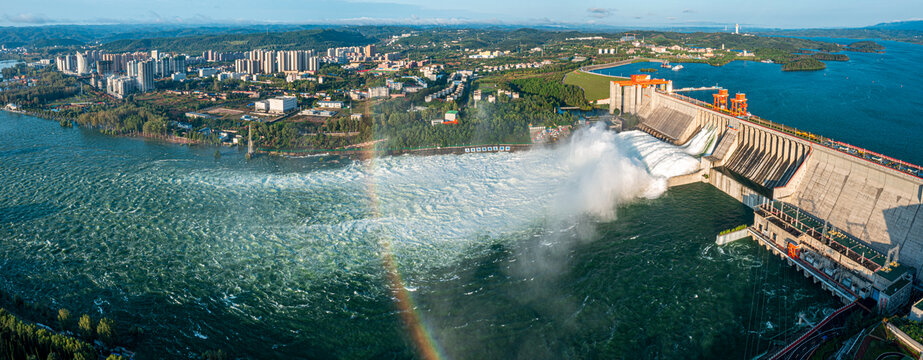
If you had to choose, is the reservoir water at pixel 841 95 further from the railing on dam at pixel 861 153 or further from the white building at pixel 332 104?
the white building at pixel 332 104

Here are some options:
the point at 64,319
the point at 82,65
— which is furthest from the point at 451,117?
the point at 82,65

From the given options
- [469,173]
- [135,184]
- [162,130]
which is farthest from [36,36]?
[469,173]

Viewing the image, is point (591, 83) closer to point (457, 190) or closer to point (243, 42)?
point (457, 190)

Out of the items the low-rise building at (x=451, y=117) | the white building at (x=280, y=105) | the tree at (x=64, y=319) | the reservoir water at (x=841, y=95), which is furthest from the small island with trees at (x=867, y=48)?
the tree at (x=64, y=319)

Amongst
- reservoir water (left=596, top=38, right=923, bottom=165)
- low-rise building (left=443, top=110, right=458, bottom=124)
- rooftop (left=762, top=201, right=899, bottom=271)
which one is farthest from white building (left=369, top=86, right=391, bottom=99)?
rooftop (left=762, top=201, right=899, bottom=271)

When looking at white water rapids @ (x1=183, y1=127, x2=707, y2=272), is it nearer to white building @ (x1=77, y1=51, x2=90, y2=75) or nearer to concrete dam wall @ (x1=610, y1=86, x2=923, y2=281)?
concrete dam wall @ (x1=610, y1=86, x2=923, y2=281)

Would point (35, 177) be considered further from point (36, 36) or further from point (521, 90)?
point (36, 36)
